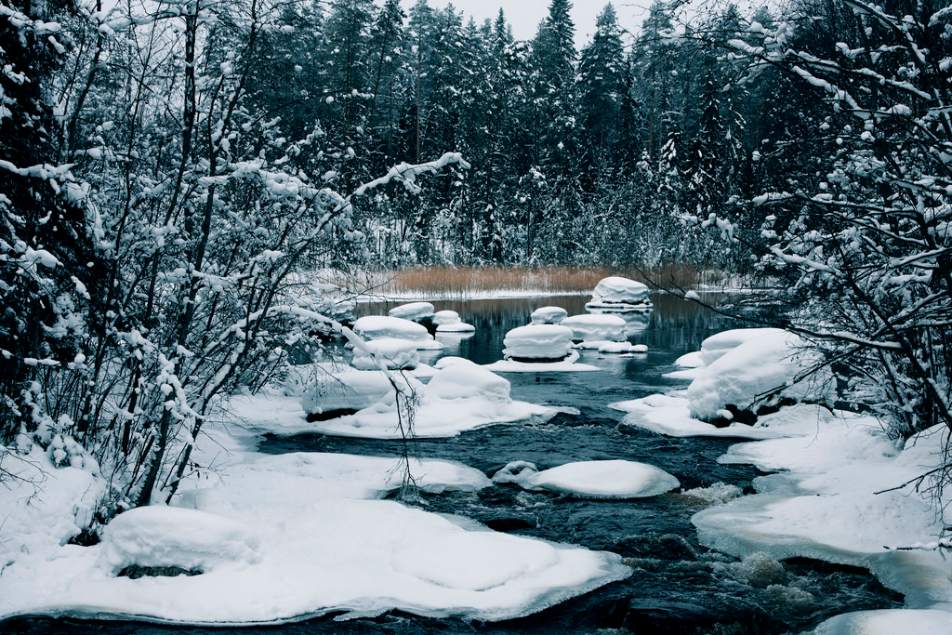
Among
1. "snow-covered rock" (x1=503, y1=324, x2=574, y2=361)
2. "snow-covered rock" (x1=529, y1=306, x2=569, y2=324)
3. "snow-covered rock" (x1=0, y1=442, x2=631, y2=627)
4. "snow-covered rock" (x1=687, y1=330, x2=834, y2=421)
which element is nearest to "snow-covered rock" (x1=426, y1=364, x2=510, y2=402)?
"snow-covered rock" (x1=687, y1=330, x2=834, y2=421)

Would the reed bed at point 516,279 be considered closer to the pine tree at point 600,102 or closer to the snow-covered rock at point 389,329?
the snow-covered rock at point 389,329

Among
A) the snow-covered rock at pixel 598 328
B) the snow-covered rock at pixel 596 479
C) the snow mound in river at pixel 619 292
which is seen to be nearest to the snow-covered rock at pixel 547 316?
the snow-covered rock at pixel 598 328

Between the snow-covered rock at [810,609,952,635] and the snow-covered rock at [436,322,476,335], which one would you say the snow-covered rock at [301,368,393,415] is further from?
the snow-covered rock at [436,322,476,335]

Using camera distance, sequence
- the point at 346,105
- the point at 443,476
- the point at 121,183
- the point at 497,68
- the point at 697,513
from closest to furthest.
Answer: the point at 121,183
the point at 697,513
the point at 443,476
the point at 346,105
the point at 497,68

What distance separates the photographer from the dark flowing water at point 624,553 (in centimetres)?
486

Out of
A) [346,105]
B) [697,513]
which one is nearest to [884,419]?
[697,513]

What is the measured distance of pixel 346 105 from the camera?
35.9 metres

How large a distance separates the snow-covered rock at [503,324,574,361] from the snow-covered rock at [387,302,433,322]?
21.1ft

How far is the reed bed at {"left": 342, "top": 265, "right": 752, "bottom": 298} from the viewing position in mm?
31328

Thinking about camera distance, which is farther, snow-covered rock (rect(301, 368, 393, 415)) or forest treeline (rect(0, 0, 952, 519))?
snow-covered rock (rect(301, 368, 393, 415))

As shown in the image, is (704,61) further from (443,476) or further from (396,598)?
(443,476)

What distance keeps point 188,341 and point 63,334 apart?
1.42 metres

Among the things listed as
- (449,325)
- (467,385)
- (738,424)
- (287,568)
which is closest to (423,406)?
(467,385)

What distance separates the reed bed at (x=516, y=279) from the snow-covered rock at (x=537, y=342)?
38.9 ft
